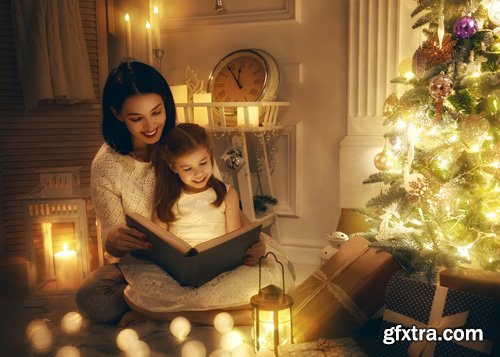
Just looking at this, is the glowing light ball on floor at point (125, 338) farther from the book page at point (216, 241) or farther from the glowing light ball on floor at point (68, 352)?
the book page at point (216, 241)

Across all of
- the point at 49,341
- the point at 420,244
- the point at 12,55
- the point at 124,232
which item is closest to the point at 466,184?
the point at 420,244

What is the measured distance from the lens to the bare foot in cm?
191

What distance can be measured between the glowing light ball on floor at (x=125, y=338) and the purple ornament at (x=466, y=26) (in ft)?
4.74

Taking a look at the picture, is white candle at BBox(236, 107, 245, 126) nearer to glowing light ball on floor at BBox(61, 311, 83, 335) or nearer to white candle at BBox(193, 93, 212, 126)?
white candle at BBox(193, 93, 212, 126)

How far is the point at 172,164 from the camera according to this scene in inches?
75.6

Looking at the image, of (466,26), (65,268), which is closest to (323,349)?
(466,26)

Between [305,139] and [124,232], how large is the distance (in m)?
1.26

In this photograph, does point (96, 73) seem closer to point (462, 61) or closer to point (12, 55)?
point (12, 55)

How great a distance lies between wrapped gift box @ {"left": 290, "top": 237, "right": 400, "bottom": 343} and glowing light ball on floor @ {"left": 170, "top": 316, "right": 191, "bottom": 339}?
376 millimetres

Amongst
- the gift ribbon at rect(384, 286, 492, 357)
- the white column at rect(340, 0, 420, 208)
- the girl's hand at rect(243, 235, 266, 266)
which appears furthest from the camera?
the white column at rect(340, 0, 420, 208)

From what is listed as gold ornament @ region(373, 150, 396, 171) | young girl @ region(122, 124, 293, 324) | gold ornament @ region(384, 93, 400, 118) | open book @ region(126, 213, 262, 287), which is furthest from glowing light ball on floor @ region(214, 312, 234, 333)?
gold ornament @ region(384, 93, 400, 118)

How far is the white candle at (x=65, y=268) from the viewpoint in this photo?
2.23 metres

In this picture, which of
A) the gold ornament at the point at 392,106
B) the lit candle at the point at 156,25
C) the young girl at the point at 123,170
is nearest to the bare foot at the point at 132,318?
the young girl at the point at 123,170

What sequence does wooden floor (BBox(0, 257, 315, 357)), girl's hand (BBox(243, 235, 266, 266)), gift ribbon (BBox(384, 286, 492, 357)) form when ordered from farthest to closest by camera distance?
girl's hand (BBox(243, 235, 266, 266)) → wooden floor (BBox(0, 257, 315, 357)) → gift ribbon (BBox(384, 286, 492, 357))
